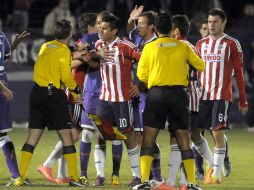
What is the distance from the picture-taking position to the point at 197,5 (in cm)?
2188

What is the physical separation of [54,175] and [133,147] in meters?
1.57

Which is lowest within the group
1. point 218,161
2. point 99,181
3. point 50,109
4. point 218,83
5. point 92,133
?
point 99,181

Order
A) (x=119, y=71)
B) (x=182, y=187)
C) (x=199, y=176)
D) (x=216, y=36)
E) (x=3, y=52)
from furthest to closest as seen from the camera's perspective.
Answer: (x=199, y=176) → (x=216, y=36) → (x=3, y=52) → (x=119, y=71) → (x=182, y=187)

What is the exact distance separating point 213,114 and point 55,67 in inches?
84.1

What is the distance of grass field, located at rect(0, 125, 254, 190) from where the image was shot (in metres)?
12.1

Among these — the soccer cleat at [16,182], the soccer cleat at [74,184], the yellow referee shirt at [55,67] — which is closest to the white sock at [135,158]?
the soccer cleat at [74,184]

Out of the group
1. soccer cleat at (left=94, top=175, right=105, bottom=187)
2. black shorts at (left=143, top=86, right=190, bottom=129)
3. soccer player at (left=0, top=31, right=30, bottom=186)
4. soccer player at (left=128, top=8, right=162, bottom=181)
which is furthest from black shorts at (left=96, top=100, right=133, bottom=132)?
soccer player at (left=0, top=31, right=30, bottom=186)

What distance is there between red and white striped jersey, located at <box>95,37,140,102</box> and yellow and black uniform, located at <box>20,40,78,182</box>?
46 cm

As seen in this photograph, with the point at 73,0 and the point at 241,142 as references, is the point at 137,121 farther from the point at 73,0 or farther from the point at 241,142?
the point at 73,0

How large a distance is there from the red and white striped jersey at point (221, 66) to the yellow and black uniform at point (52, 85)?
1816mm

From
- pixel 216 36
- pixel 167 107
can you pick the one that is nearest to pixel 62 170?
pixel 167 107

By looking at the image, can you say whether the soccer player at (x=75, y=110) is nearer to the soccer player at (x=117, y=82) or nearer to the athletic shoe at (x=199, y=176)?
the soccer player at (x=117, y=82)

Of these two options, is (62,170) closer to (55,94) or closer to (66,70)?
(55,94)

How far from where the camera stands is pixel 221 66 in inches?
496
